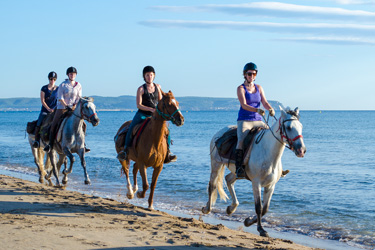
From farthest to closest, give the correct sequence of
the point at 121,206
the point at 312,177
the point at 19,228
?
the point at 312,177, the point at 121,206, the point at 19,228

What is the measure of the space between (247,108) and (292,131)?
131cm

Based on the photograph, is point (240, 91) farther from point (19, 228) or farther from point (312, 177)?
point (312, 177)

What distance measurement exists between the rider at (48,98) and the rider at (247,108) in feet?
25.3

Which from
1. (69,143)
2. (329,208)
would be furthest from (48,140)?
(329,208)

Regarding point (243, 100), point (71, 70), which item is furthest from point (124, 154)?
point (71, 70)

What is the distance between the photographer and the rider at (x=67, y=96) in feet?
48.2

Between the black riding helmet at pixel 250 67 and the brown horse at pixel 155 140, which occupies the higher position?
the black riding helmet at pixel 250 67

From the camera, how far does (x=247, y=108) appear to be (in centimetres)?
1006

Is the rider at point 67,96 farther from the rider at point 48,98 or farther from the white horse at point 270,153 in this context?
the white horse at point 270,153

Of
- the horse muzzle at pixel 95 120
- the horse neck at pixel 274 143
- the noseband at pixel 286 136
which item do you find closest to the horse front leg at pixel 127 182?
the horse muzzle at pixel 95 120

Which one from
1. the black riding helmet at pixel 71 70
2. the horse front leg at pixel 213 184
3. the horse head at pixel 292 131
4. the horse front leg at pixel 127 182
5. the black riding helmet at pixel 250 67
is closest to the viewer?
the horse head at pixel 292 131

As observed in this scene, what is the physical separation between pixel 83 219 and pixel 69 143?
469cm

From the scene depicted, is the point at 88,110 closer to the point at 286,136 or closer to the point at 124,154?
the point at 124,154

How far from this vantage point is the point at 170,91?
431 inches
